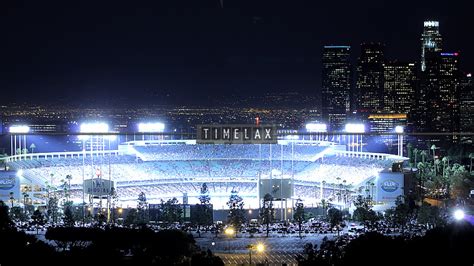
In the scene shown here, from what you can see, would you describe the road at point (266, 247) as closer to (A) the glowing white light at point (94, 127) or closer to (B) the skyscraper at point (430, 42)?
(A) the glowing white light at point (94, 127)

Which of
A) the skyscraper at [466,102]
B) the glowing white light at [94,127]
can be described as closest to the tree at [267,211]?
the glowing white light at [94,127]

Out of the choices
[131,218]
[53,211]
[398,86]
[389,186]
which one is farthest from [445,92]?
[53,211]

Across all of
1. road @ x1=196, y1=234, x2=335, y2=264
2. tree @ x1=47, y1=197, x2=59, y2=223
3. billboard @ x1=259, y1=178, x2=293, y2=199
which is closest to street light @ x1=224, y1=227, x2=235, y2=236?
road @ x1=196, y1=234, x2=335, y2=264

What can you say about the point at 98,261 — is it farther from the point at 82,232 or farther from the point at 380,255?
the point at 82,232

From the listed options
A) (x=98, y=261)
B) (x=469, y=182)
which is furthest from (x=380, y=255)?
(x=469, y=182)

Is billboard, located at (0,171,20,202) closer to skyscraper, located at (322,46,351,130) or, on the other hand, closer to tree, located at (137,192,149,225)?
tree, located at (137,192,149,225)

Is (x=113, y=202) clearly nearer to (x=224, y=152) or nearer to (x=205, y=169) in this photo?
(x=205, y=169)
